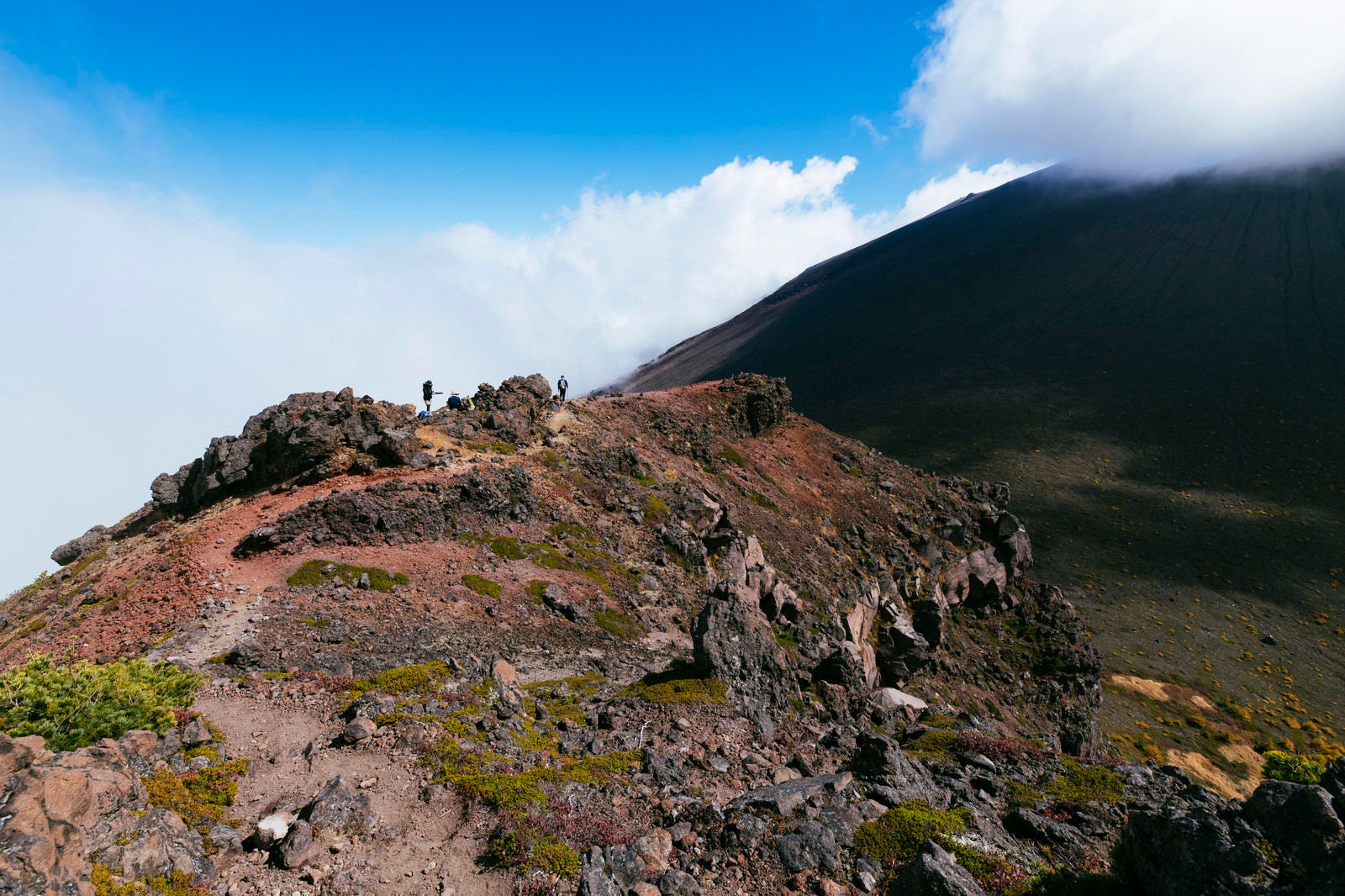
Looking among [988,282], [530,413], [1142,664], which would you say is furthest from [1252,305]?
[530,413]

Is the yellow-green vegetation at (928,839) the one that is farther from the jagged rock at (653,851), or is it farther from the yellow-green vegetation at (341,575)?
the yellow-green vegetation at (341,575)

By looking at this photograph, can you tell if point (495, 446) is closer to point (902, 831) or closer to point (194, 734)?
point (194, 734)

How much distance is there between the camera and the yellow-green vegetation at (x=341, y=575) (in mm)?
21609

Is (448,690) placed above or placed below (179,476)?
below

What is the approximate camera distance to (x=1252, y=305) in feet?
479

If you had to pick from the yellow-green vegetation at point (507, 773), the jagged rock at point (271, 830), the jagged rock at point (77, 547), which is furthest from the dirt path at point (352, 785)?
the jagged rock at point (77, 547)

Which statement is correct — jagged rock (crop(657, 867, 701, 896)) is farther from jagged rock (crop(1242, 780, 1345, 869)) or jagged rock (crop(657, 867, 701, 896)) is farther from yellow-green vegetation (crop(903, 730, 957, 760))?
yellow-green vegetation (crop(903, 730, 957, 760))

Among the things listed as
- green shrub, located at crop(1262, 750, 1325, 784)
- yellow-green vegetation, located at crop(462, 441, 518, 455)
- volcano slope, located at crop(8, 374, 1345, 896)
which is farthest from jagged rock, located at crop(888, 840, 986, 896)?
green shrub, located at crop(1262, 750, 1325, 784)

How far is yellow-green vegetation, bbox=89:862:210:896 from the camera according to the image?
7.41m

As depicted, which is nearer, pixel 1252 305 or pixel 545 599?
pixel 545 599

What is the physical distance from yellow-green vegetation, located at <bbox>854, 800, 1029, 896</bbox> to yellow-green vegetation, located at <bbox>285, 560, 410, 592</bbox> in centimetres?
1884

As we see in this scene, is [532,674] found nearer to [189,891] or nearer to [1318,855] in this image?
[189,891]

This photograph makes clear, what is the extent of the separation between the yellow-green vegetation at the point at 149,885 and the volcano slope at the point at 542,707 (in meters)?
0.05

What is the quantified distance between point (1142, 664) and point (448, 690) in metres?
72.5
